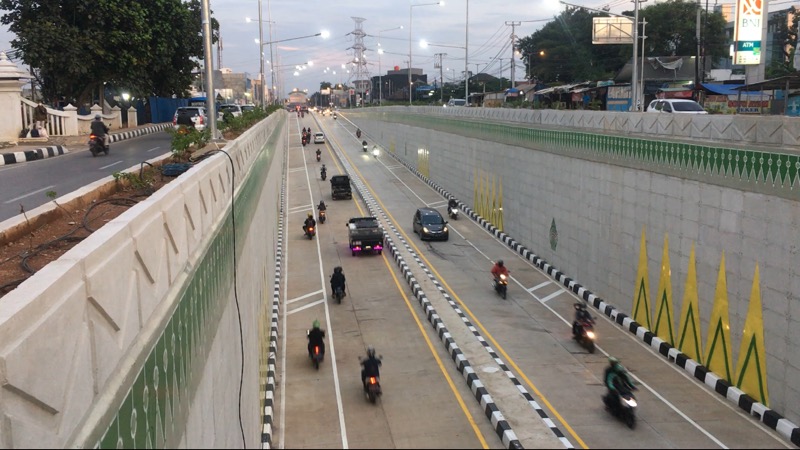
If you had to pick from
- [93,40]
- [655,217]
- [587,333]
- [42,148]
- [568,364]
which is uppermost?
[93,40]

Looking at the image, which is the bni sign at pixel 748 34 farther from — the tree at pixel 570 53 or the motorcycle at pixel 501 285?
the tree at pixel 570 53

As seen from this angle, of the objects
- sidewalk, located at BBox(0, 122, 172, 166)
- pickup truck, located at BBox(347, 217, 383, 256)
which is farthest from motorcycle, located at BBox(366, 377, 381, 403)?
pickup truck, located at BBox(347, 217, 383, 256)

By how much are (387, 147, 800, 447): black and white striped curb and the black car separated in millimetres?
3667

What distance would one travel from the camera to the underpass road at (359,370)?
51.4 feet

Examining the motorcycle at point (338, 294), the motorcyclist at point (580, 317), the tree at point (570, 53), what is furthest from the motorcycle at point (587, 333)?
the tree at point (570, 53)

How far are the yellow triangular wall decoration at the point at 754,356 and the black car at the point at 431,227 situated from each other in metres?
20.3

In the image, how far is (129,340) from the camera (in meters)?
3.93

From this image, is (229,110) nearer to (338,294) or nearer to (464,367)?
(338,294)

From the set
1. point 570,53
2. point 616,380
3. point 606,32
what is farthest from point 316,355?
point 570,53

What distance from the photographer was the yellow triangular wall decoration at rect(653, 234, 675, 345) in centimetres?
2070

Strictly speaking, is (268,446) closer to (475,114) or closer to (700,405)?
(700,405)

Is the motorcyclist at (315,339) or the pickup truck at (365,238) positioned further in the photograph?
the pickup truck at (365,238)

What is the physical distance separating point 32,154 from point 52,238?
64.9 feet

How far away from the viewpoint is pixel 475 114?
4500 cm
